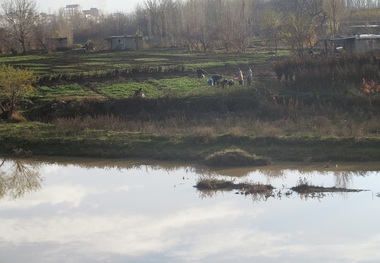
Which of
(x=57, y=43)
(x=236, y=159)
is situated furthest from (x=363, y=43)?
(x=57, y=43)

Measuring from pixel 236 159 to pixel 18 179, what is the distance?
5.68 meters

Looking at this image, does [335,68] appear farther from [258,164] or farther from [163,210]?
[163,210]

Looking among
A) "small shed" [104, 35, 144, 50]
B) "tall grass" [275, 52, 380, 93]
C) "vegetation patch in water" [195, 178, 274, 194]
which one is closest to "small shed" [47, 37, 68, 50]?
"small shed" [104, 35, 144, 50]

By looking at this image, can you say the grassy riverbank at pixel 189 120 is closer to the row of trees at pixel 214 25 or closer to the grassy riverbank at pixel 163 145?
the grassy riverbank at pixel 163 145

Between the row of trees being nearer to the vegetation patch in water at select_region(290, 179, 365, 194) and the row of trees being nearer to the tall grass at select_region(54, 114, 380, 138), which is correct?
the tall grass at select_region(54, 114, 380, 138)

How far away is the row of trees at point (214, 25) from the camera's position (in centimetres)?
4331

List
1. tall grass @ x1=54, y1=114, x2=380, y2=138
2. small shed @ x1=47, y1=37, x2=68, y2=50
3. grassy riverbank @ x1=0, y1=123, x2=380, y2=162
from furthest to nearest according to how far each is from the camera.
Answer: small shed @ x1=47, y1=37, x2=68, y2=50 → tall grass @ x1=54, y1=114, x2=380, y2=138 → grassy riverbank @ x1=0, y1=123, x2=380, y2=162

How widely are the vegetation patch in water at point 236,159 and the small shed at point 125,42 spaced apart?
111ft

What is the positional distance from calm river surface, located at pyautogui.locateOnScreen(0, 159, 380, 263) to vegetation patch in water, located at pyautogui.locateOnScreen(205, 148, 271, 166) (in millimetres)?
365

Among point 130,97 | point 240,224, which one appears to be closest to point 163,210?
point 240,224

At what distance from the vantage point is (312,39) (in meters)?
42.0

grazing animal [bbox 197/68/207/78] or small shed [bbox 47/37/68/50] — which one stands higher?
small shed [bbox 47/37/68/50]

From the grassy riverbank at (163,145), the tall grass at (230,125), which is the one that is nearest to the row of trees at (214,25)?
the tall grass at (230,125)

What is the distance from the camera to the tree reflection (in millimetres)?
17531
